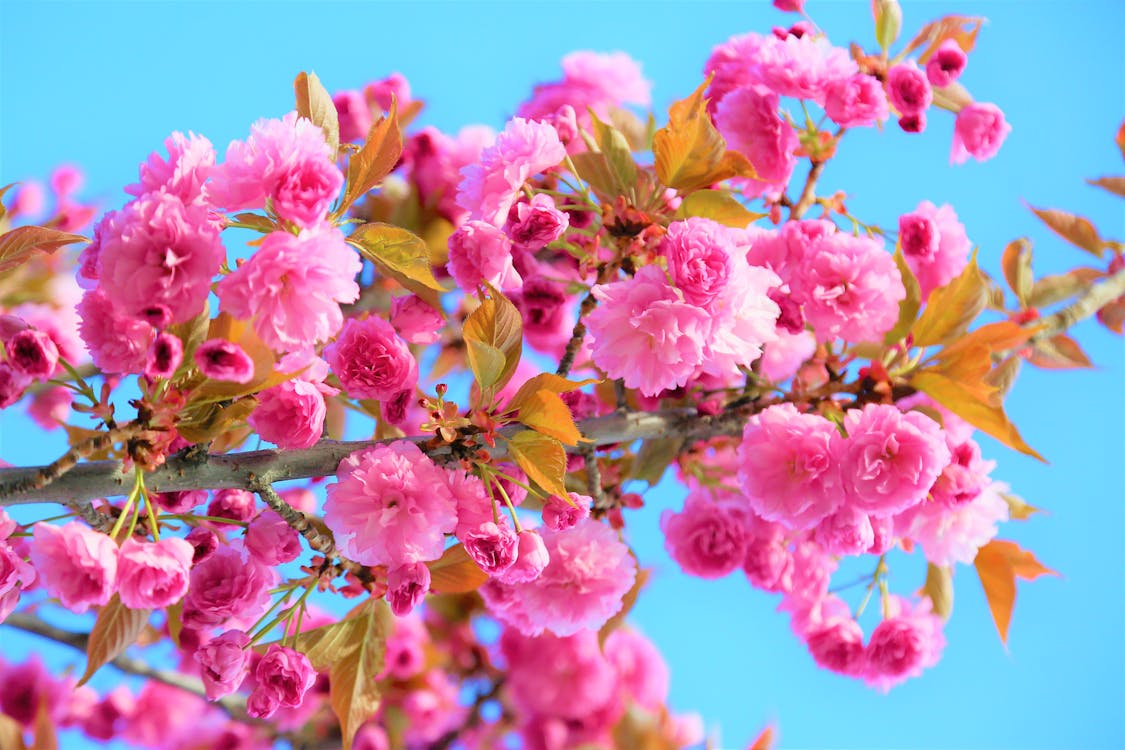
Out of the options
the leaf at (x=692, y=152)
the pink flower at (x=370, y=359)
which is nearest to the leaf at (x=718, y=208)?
the leaf at (x=692, y=152)

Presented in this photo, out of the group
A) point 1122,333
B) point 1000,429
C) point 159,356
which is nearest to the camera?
point 159,356

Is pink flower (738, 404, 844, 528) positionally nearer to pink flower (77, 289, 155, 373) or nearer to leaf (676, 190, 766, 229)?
leaf (676, 190, 766, 229)

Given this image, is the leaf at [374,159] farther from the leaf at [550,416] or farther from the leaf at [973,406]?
the leaf at [973,406]

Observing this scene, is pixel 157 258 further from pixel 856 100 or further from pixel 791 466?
pixel 856 100

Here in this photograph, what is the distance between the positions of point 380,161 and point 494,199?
12 centimetres

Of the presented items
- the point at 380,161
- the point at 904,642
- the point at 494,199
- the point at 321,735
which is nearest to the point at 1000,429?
the point at 904,642

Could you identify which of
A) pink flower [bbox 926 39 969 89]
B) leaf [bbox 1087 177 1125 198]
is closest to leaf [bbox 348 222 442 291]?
pink flower [bbox 926 39 969 89]

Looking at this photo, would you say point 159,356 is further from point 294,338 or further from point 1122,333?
point 1122,333

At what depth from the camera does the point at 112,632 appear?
897 mm

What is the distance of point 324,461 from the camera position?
918mm

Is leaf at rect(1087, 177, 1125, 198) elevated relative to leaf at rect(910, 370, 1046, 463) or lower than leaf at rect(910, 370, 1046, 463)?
lower

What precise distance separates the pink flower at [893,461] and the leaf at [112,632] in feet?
2.34

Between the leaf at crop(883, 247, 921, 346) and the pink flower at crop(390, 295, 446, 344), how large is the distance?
0.53 metres

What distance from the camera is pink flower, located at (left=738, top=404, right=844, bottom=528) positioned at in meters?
1.00
